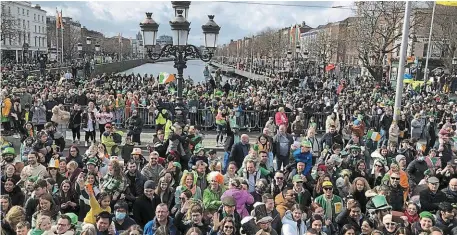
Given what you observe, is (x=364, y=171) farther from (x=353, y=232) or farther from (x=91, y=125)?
(x=91, y=125)

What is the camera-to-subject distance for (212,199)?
6.20m

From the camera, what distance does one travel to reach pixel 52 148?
885 cm

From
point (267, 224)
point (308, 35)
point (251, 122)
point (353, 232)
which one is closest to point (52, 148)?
point (267, 224)

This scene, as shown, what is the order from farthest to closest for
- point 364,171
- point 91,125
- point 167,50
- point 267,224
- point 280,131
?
point 91,125, point 167,50, point 280,131, point 364,171, point 267,224

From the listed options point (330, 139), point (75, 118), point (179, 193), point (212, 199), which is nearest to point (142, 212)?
point (179, 193)

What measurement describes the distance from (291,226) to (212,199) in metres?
1.24

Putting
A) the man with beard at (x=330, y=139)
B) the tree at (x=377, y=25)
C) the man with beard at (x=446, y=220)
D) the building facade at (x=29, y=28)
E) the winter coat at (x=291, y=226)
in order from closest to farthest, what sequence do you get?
1. the winter coat at (x=291, y=226)
2. the man with beard at (x=446, y=220)
3. the man with beard at (x=330, y=139)
4. the tree at (x=377, y=25)
5. the building facade at (x=29, y=28)

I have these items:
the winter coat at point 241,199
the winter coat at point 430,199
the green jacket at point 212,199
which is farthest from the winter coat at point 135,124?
the winter coat at point 430,199

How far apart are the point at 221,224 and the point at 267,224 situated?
1.74 ft

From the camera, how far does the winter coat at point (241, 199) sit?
598cm

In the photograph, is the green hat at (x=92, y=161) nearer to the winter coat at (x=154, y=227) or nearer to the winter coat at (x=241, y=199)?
the winter coat at (x=154, y=227)

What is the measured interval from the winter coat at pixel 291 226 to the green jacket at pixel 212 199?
0.91 meters

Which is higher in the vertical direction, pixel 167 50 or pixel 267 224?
pixel 167 50

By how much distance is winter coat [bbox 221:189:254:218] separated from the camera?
5980mm
